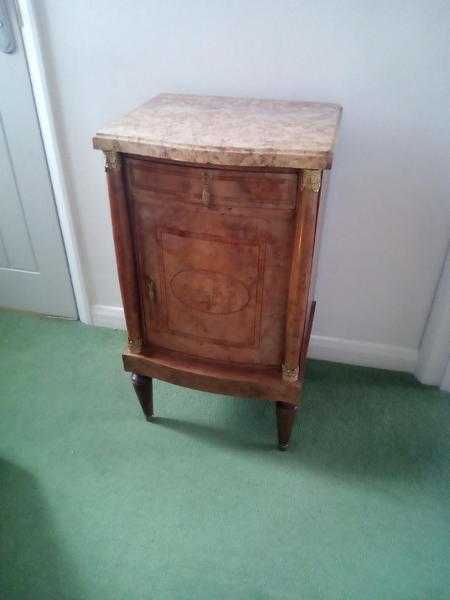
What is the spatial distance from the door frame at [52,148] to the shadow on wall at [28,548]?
0.77 m

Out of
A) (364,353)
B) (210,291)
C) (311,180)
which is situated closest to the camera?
(311,180)

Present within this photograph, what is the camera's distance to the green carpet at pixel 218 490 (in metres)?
1.19

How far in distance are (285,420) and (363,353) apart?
55cm

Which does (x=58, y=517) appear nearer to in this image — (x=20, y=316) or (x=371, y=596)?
(x=371, y=596)

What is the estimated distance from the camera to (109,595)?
1148 millimetres

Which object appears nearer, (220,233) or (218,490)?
(220,233)

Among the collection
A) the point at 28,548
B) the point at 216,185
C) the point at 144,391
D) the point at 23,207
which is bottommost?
the point at 28,548

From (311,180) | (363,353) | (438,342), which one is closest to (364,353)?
(363,353)

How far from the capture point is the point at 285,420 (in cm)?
140

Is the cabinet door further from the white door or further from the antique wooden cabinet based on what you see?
the white door

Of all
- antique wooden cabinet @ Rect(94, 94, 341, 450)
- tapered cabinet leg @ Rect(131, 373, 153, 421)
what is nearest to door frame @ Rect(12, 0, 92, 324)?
antique wooden cabinet @ Rect(94, 94, 341, 450)

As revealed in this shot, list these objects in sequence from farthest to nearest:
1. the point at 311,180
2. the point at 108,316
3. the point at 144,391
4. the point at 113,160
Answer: the point at 108,316
the point at 144,391
the point at 113,160
the point at 311,180

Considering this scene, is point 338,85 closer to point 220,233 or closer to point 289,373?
point 220,233

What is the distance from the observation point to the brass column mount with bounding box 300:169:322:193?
3.21ft
